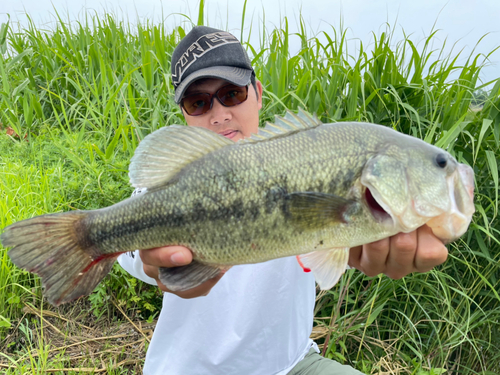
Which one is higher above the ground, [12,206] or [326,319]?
[12,206]

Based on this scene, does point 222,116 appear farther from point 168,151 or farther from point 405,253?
point 405,253

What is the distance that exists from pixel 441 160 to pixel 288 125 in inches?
22.5

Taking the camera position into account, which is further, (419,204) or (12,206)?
(12,206)

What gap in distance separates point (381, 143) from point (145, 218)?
920 millimetres

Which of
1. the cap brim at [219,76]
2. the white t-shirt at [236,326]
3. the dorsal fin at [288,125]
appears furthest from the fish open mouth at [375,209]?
the cap brim at [219,76]

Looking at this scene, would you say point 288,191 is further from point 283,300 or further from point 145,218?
point 283,300

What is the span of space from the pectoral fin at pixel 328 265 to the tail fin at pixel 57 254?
83 cm

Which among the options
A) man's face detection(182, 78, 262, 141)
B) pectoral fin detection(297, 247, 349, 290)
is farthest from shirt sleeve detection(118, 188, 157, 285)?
pectoral fin detection(297, 247, 349, 290)

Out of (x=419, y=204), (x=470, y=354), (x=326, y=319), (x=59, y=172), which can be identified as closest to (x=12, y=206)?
(x=59, y=172)

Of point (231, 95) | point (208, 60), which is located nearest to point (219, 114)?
point (231, 95)

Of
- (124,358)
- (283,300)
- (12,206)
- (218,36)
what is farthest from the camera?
(12,206)

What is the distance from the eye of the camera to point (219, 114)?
2475 millimetres

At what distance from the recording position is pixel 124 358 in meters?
3.10

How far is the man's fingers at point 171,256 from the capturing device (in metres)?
1.41
